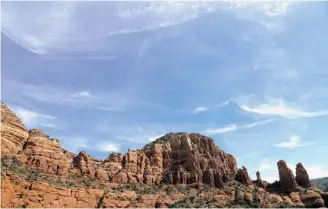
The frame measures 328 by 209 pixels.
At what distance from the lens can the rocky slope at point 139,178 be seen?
228 ft

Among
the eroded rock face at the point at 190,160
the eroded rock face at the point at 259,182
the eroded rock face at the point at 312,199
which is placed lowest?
the eroded rock face at the point at 312,199

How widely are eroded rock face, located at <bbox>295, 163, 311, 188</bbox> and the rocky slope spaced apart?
10.2 inches

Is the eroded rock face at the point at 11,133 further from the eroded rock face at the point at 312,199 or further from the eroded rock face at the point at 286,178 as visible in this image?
the eroded rock face at the point at 286,178

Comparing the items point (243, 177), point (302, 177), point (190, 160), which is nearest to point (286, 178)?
point (302, 177)

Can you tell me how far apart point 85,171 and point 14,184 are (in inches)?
927

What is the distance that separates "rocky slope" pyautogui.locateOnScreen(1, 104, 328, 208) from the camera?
228ft

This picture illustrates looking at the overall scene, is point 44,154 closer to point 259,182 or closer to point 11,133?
point 11,133

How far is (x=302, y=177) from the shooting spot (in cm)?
9925

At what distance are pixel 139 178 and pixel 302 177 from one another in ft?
149

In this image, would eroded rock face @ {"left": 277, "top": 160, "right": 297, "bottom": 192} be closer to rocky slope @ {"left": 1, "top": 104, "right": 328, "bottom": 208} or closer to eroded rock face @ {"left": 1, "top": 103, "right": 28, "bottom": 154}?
rocky slope @ {"left": 1, "top": 104, "right": 328, "bottom": 208}

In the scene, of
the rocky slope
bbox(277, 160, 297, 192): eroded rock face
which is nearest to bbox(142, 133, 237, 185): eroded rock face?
the rocky slope

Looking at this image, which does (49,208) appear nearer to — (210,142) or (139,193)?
(139,193)

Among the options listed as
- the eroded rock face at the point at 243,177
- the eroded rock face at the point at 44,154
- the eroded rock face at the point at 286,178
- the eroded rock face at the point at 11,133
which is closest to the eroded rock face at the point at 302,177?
the eroded rock face at the point at 286,178

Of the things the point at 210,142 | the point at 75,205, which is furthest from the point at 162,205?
the point at 210,142
